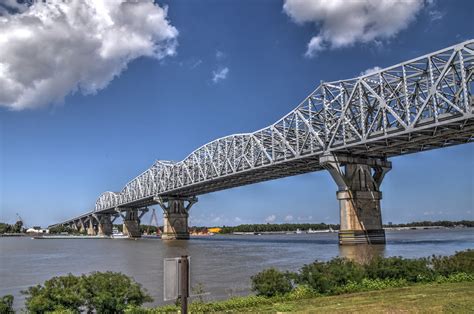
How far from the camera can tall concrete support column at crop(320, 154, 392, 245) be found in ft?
230

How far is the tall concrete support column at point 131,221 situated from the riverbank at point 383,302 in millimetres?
175121

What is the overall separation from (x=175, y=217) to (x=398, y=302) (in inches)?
5116

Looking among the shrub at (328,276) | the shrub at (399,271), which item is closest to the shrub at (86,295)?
the shrub at (328,276)

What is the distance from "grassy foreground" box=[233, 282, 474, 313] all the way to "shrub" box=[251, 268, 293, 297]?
125cm

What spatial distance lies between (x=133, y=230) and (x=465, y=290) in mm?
179080

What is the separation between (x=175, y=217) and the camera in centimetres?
14162

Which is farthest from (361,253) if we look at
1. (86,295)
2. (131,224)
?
(131,224)

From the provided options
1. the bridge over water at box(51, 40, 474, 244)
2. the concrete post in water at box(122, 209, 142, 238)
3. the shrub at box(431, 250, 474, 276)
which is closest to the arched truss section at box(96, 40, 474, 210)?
the bridge over water at box(51, 40, 474, 244)

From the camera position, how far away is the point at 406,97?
208 feet

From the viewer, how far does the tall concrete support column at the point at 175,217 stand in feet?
461

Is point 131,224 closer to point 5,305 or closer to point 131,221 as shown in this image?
point 131,221

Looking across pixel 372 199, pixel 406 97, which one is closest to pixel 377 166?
pixel 372 199

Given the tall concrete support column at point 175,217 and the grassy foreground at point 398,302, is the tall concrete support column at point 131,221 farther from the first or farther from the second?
the grassy foreground at point 398,302

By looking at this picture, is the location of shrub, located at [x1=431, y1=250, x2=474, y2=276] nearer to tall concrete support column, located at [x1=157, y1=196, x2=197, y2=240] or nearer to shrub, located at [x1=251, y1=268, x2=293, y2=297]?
shrub, located at [x1=251, y1=268, x2=293, y2=297]
